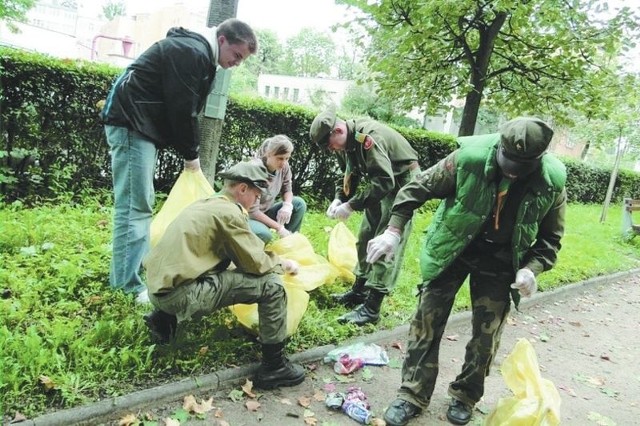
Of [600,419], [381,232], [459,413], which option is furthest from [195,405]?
[600,419]

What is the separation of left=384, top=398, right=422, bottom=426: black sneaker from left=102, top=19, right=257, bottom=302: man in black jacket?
201cm

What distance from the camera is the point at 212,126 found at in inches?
191

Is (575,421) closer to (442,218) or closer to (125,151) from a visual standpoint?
(442,218)

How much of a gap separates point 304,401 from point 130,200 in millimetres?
1757

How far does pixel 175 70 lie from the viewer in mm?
3094

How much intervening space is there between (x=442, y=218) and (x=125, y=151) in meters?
2.09

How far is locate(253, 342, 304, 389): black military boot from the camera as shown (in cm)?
299

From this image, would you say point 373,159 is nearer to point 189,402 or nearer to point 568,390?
point 189,402

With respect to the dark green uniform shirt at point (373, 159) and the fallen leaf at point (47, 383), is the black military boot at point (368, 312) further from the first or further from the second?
the fallen leaf at point (47, 383)

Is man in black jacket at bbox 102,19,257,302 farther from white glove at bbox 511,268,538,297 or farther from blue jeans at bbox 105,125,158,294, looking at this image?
white glove at bbox 511,268,538,297

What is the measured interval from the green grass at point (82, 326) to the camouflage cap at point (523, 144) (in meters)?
1.98

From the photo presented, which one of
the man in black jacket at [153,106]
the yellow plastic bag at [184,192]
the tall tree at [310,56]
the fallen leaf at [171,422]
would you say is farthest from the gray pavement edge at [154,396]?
the tall tree at [310,56]

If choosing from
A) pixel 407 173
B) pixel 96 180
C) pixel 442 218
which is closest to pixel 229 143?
pixel 96 180

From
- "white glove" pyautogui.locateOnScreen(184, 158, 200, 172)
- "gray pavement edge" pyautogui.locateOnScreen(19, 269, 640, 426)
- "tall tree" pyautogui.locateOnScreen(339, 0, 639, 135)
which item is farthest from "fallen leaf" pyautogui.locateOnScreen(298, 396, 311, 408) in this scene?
"tall tree" pyautogui.locateOnScreen(339, 0, 639, 135)
